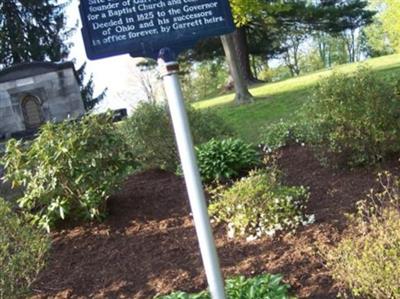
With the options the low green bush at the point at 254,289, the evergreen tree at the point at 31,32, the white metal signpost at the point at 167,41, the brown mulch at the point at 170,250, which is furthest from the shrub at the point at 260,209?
the evergreen tree at the point at 31,32

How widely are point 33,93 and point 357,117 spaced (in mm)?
14023

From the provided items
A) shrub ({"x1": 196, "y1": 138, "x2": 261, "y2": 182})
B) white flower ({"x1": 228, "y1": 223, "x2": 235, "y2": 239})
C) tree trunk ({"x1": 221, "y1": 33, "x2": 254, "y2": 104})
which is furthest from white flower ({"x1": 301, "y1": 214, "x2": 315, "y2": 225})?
tree trunk ({"x1": 221, "y1": 33, "x2": 254, "y2": 104})

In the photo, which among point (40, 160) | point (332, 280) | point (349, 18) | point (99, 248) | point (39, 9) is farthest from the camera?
point (39, 9)

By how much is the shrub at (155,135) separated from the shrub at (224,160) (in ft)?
3.96

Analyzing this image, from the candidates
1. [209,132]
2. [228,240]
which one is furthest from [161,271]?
[209,132]

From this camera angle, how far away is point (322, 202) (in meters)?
6.13

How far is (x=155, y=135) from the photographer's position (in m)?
8.98

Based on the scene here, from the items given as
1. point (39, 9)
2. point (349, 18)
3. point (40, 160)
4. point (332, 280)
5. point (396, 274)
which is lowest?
point (332, 280)

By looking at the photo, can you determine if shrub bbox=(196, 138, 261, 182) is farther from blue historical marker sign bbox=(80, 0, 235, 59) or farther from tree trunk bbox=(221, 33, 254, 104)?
tree trunk bbox=(221, 33, 254, 104)

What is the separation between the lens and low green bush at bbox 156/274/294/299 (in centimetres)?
407

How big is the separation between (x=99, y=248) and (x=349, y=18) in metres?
21.4

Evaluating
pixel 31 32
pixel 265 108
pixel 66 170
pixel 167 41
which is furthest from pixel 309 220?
pixel 31 32

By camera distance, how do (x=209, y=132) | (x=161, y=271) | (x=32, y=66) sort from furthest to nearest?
(x=32, y=66) → (x=209, y=132) → (x=161, y=271)

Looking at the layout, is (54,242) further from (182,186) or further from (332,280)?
(332,280)
